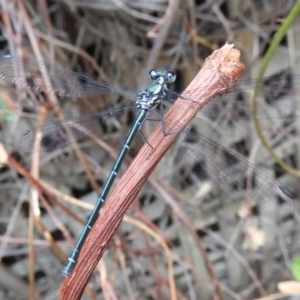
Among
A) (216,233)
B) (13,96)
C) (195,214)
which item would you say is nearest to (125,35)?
(13,96)

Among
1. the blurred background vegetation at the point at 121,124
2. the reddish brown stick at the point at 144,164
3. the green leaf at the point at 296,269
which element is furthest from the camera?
the blurred background vegetation at the point at 121,124

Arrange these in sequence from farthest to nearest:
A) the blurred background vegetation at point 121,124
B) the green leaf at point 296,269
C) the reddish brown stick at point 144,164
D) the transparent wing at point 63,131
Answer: the blurred background vegetation at point 121,124
the transparent wing at point 63,131
the green leaf at point 296,269
the reddish brown stick at point 144,164

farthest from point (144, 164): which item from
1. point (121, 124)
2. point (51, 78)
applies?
point (121, 124)

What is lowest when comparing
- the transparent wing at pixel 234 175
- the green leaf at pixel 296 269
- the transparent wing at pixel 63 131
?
the green leaf at pixel 296 269

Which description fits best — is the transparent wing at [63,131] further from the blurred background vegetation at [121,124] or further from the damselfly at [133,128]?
the blurred background vegetation at [121,124]

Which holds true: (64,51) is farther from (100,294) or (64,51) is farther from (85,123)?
(100,294)

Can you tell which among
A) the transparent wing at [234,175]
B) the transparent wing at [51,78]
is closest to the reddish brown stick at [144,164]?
the transparent wing at [234,175]
